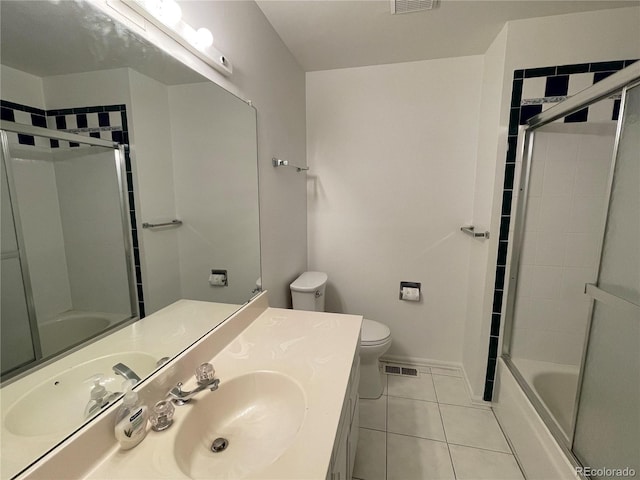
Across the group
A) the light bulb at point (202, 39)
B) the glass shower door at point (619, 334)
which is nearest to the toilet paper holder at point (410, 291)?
the glass shower door at point (619, 334)

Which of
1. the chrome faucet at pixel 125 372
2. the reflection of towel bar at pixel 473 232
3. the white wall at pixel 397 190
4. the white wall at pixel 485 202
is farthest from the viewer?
the white wall at pixel 397 190

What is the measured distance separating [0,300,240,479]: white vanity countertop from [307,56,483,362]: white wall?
51.8 inches

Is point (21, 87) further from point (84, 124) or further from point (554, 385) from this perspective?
point (554, 385)

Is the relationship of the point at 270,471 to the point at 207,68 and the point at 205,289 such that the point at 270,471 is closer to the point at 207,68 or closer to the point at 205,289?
the point at 205,289

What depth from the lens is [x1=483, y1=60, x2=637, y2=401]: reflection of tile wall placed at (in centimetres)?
152

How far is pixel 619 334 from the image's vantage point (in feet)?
3.62

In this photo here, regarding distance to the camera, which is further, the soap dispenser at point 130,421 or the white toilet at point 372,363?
the white toilet at point 372,363

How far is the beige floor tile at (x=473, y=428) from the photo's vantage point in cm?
160

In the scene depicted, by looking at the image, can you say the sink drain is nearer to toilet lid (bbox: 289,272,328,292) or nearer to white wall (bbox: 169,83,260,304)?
white wall (bbox: 169,83,260,304)

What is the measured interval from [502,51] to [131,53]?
188 cm

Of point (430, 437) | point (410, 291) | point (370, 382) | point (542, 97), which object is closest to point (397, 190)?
point (410, 291)

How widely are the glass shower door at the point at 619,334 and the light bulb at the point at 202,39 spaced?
5.37ft

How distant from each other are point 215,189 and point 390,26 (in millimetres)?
1388

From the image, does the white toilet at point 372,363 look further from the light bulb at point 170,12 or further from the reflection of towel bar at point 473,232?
the light bulb at point 170,12
